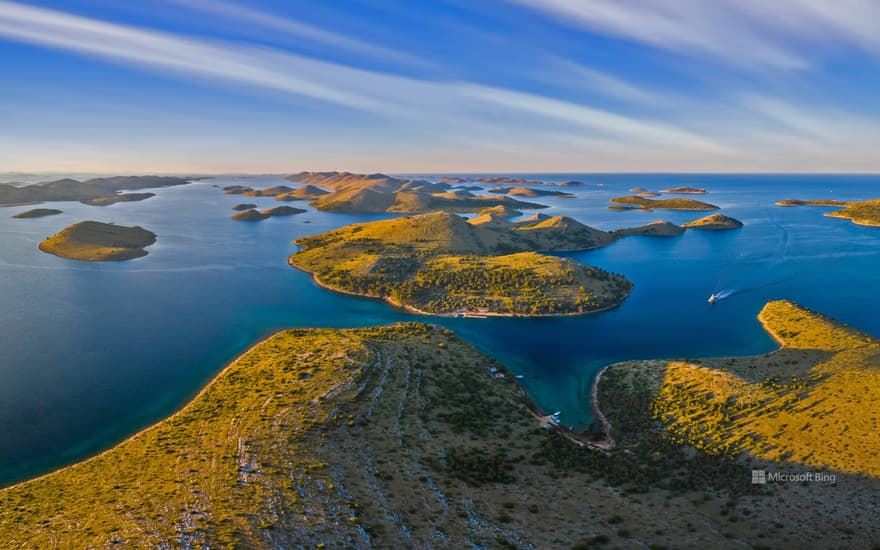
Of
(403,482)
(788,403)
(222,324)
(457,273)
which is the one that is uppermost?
(457,273)

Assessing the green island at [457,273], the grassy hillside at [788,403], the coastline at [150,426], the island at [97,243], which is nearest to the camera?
the grassy hillside at [788,403]

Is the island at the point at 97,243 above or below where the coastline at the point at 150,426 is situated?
above

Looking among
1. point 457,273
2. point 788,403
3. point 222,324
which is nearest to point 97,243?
point 222,324

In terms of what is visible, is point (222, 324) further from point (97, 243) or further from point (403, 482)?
point (97, 243)

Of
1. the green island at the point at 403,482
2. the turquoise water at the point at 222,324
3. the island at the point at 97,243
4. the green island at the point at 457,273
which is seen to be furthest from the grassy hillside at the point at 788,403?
the island at the point at 97,243

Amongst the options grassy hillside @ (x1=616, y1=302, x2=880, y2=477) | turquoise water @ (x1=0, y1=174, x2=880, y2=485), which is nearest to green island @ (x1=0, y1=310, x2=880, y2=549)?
grassy hillside @ (x1=616, y1=302, x2=880, y2=477)

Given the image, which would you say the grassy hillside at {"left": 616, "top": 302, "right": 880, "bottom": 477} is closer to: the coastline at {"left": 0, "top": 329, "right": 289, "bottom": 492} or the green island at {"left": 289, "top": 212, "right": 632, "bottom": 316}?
the green island at {"left": 289, "top": 212, "right": 632, "bottom": 316}

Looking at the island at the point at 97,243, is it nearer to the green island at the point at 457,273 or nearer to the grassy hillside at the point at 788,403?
the green island at the point at 457,273
